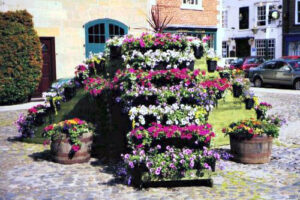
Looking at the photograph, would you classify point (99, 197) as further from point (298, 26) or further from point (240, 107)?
point (298, 26)

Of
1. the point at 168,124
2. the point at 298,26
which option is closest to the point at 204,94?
the point at 168,124

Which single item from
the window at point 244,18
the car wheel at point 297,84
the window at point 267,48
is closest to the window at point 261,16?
the window at point 244,18

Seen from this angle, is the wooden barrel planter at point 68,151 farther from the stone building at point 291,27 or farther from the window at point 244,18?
the window at point 244,18

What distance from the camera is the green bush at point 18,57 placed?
1546cm

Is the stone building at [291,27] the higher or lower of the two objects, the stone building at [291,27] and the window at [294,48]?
the higher

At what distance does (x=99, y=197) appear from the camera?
18.1 ft

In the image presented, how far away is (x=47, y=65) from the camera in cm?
1741

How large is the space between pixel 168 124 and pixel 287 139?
4063 millimetres

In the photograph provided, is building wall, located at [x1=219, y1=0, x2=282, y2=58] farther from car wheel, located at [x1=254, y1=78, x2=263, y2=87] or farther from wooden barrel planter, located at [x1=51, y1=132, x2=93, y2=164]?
wooden barrel planter, located at [x1=51, y1=132, x2=93, y2=164]

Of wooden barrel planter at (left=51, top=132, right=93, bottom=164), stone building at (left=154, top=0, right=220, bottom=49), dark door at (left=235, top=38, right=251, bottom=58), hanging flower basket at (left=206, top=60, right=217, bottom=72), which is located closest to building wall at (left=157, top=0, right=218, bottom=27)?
stone building at (left=154, top=0, right=220, bottom=49)

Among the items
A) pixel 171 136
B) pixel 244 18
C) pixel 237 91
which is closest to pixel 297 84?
pixel 237 91

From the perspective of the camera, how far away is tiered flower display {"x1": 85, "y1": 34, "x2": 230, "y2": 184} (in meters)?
5.97

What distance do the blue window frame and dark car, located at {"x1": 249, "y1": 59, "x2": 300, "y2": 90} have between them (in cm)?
856

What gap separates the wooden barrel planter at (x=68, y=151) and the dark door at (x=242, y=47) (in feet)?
109
